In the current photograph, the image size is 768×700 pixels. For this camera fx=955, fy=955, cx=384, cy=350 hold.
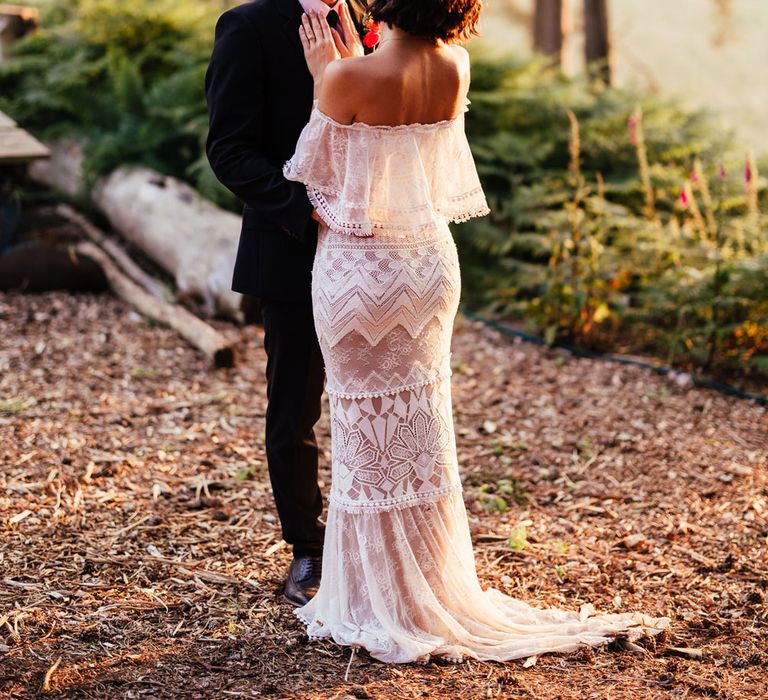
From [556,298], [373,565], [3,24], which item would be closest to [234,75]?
[373,565]

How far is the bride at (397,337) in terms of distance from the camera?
286 cm

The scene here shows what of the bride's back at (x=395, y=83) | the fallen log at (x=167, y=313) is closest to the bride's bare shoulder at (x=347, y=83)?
the bride's back at (x=395, y=83)

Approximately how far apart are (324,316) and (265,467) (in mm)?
1941

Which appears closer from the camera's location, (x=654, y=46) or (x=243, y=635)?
(x=243, y=635)

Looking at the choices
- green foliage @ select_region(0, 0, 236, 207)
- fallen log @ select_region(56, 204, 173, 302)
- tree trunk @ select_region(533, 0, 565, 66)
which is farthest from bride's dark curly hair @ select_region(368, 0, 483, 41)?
tree trunk @ select_region(533, 0, 565, 66)

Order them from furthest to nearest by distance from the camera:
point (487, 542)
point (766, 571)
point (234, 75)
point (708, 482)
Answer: point (708, 482)
point (487, 542)
point (766, 571)
point (234, 75)

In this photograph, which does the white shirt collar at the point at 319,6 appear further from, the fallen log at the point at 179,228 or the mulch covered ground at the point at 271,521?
the fallen log at the point at 179,228

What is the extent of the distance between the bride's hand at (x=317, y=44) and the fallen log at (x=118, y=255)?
4.39 metres

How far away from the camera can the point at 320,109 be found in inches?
113

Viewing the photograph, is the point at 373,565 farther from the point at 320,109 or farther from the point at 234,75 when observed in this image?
the point at 234,75

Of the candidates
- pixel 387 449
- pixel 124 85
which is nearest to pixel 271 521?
pixel 387 449

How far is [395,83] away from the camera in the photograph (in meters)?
2.81

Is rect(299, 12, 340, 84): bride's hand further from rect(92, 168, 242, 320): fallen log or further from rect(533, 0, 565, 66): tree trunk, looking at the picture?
rect(533, 0, 565, 66): tree trunk

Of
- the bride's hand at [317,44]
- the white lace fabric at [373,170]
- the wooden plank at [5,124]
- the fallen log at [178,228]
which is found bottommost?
the fallen log at [178,228]
